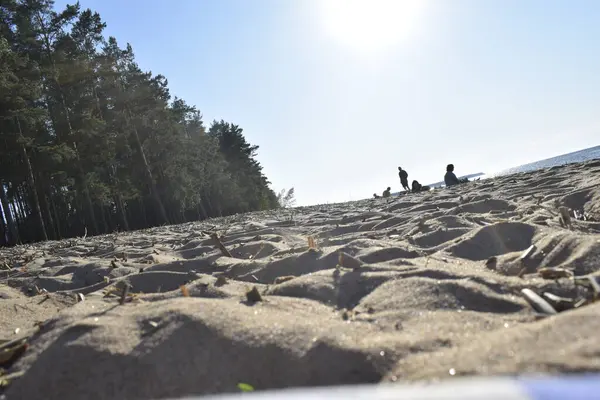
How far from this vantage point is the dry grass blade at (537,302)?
4.34 ft

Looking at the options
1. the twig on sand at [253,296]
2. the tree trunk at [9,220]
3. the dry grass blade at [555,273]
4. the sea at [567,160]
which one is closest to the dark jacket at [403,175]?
the sea at [567,160]

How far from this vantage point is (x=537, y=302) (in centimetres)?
139

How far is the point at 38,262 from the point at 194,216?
104 ft

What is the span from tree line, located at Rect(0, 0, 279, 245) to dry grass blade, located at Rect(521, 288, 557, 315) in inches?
634

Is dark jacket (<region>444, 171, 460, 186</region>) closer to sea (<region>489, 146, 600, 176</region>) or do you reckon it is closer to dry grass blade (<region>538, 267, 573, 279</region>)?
sea (<region>489, 146, 600, 176</region>)

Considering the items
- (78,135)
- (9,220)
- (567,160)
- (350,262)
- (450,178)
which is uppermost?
(78,135)

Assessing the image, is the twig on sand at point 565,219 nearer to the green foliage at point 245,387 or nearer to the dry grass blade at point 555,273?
the dry grass blade at point 555,273

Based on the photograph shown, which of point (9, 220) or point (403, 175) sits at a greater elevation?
point (9, 220)

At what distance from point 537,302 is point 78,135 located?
20.4 meters

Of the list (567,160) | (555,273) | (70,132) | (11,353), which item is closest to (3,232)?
(70,132)

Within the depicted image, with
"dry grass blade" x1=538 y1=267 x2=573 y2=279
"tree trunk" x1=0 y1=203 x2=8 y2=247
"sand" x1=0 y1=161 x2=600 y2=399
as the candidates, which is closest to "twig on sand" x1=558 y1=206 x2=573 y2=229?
"sand" x1=0 y1=161 x2=600 y2=399

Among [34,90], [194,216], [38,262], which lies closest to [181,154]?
[194,216]

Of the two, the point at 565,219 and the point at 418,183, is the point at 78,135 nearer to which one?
the point at 418,183

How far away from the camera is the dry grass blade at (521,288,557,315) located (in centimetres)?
132
